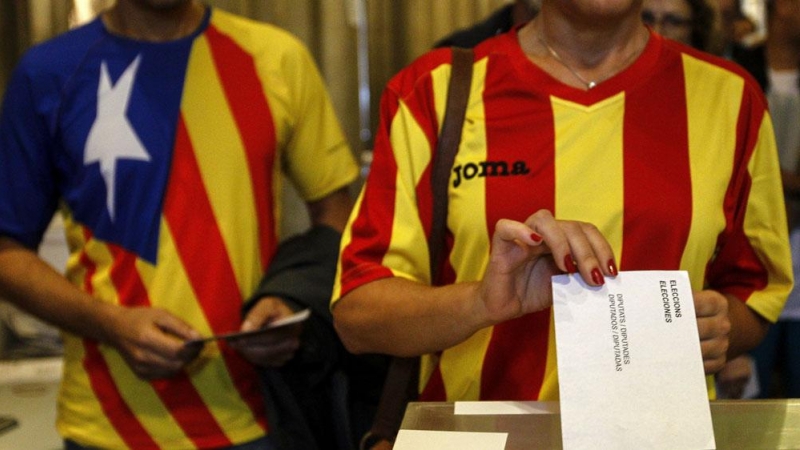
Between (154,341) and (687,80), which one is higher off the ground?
(687,80)

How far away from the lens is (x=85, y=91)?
2.01 metres

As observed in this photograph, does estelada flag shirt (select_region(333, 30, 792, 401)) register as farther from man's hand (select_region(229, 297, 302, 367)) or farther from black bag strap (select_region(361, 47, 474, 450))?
man's hand (select_region(229, 297, 302, 367))

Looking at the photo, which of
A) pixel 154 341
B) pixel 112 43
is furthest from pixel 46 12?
pixel 154 341

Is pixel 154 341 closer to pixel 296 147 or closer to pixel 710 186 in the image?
pixel 296 147

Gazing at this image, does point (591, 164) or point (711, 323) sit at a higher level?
point (591, 164)

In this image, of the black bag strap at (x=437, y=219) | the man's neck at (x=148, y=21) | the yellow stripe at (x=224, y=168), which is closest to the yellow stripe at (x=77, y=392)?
the yellow stripe at (x=224, y=168)

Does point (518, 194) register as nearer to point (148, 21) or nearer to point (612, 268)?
point (612, 268)

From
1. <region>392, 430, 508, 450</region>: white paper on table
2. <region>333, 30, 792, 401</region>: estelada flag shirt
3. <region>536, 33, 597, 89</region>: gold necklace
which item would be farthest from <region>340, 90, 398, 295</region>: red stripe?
<region>392, 430, 508, 450</region>: white paper on table

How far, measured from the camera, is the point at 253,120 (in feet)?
6.74

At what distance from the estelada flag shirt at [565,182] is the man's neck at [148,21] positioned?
73 cm

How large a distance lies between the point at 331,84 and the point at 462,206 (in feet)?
7.40

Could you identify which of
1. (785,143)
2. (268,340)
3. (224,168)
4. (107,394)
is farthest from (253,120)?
(785,143)

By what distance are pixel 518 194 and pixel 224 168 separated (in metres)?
0.79

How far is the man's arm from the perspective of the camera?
188cm
